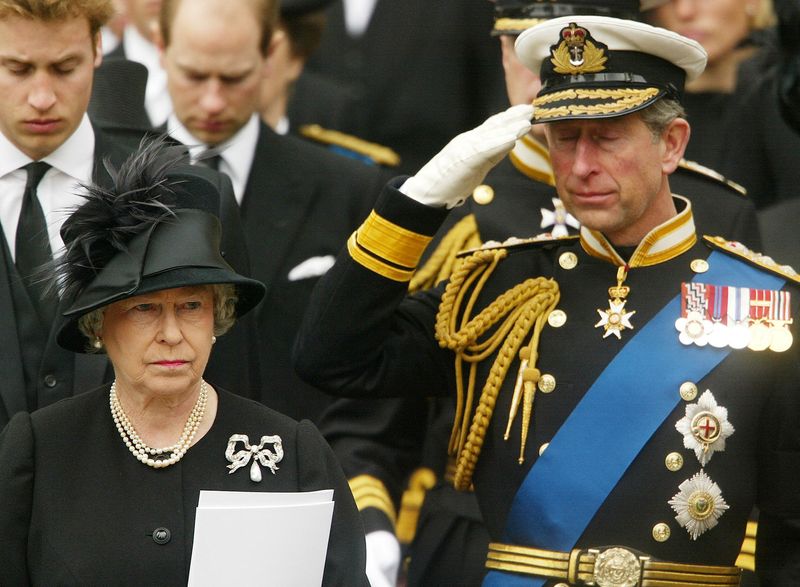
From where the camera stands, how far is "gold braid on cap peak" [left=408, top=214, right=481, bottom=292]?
5617mm

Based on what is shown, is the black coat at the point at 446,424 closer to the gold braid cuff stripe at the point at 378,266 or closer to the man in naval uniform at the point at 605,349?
the man in naval uniform at the point at 605,349

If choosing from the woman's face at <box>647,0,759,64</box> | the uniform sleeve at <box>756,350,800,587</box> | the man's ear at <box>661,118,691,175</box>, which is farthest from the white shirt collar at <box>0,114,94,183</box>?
the woman's face at <box>647,0,759,64</box>

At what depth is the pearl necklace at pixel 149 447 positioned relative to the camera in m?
4.29

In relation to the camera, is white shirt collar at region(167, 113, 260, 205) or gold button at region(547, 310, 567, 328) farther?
white shirt collar at region(167, 113, 260, 205)

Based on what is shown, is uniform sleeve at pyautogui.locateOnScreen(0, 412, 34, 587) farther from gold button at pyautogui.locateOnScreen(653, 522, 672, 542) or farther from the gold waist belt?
gold button at pyautogui.locateOnScreen(653, 522, 672, 542)

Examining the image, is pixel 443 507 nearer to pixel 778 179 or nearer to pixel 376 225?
pixel 376 225

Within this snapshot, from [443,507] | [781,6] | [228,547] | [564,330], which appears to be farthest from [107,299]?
[781,6]

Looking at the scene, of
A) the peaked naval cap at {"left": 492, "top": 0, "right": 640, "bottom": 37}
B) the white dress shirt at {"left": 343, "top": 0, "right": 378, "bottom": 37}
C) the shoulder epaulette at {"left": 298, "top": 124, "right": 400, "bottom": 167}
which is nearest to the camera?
the peaked naval cap at {"left": 492, "top": 0, "right": 640, "bottom": 37}

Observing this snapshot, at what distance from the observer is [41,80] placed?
516cm

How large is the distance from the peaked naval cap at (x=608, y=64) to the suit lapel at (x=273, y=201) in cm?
156

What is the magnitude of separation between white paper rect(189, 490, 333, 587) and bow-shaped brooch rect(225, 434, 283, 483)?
121 mm

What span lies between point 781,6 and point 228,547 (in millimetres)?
3416

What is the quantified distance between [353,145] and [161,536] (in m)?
3.50

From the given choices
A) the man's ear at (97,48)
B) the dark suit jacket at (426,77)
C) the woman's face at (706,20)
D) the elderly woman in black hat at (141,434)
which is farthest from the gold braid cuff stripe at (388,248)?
the dark suit jacket at (426,77)
